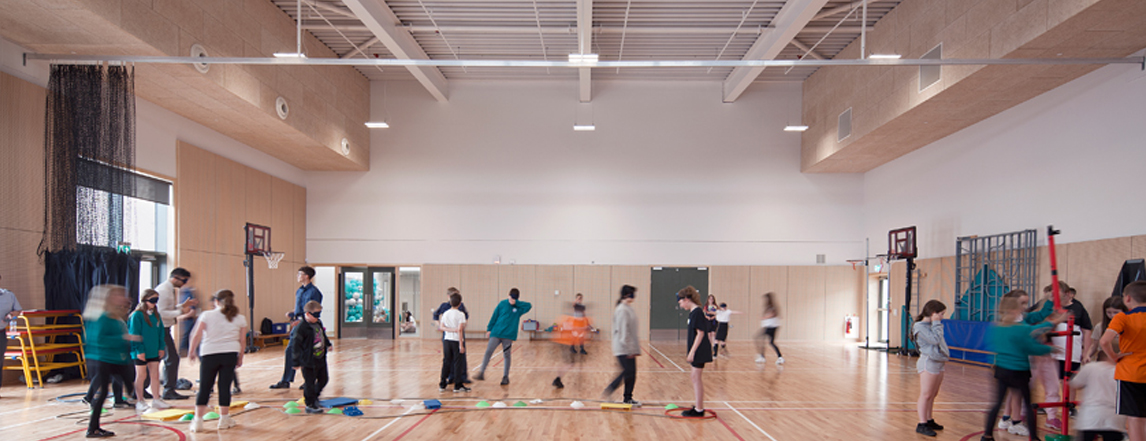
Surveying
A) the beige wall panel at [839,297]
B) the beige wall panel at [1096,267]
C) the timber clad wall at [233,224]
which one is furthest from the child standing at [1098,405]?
the beige wall panel at [839,297]

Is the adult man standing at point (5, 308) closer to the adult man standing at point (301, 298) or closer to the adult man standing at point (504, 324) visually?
the adult man standing at point (301, 298)

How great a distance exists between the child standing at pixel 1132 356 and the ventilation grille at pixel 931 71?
7.67 metres

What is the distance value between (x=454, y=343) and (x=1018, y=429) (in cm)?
680

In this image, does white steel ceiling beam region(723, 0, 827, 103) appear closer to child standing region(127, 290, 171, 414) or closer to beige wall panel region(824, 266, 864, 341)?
beige wall panel region(824, 266, 864, 341)

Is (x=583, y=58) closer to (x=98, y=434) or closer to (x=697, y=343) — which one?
(x=697, y=343)

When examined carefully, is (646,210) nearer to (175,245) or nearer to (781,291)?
(781,291)

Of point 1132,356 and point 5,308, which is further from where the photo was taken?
point 5,308

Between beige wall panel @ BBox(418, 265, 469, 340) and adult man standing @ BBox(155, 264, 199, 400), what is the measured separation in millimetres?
10875

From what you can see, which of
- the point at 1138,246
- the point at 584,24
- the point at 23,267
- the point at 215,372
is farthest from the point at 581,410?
the point at 1138,246

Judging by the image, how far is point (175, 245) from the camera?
1358cm

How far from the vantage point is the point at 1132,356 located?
537cm

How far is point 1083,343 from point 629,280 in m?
12.5

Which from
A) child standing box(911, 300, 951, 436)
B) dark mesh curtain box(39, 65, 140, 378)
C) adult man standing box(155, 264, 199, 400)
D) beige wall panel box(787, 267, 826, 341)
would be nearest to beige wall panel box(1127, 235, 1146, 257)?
child standing box(911, 300, 951, 436)

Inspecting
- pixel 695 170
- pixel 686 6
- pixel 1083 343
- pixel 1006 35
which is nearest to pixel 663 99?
pixel 695 170
